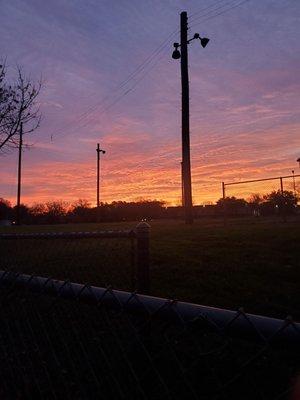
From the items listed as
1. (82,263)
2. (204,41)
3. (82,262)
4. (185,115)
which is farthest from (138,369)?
(204,41)

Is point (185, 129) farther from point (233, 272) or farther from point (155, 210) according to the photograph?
point (155, 210)

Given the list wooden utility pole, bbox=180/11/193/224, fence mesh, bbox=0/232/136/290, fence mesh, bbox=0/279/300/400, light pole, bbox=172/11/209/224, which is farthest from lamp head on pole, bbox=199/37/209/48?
fence mesh, bbox=0/279/300/400

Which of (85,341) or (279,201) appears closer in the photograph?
(85,341)

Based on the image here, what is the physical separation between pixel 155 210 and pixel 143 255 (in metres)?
45.9

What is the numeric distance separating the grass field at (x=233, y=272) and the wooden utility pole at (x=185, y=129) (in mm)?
A: 8498

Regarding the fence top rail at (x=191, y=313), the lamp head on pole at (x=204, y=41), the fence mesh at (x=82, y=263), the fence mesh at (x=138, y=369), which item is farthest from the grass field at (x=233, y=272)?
the lamp head on pole at (x=204, y=41)

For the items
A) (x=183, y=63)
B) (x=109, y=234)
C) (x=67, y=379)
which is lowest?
(x=67, y=379)

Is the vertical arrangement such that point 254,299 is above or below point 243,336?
below

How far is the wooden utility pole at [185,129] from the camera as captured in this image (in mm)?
19828

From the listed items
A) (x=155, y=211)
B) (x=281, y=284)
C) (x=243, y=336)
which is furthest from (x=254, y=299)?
(x=155, y=211)

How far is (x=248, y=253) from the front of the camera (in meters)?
9.16

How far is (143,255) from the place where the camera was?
3.76m

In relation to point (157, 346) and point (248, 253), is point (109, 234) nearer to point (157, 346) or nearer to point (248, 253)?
point (157, 346)

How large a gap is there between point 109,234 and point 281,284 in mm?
3750
